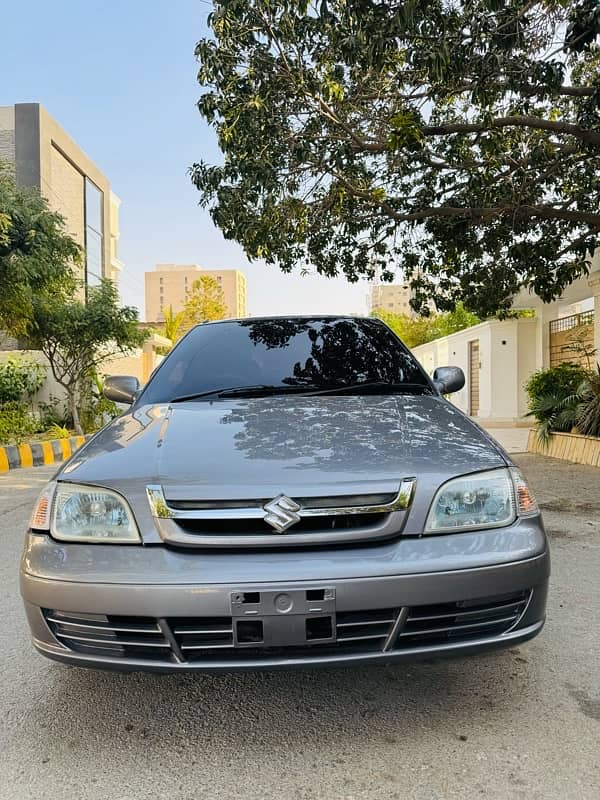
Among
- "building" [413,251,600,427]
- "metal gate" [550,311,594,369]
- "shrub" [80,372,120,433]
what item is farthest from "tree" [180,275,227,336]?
"metal gate" [550,311,594,369]

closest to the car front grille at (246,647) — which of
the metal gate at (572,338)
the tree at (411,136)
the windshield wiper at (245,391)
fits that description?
the windshield wiper at (245,391)

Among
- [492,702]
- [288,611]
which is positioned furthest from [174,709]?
[492,702]

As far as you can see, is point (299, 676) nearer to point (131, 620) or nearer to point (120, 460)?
point (131, 620)

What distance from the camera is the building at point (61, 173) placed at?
76.9 feet

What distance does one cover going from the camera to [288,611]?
5.85 feet

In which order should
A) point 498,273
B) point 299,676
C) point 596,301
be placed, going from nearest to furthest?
1. point 299,676
2. point 498,273
3. point 596,301

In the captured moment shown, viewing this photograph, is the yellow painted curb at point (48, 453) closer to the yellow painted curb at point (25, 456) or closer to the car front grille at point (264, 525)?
the yellow painted curb at point (25, 456)

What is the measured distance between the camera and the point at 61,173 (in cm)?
2666

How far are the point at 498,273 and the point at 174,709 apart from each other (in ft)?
30.2

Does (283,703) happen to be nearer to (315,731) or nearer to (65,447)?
(315,731)

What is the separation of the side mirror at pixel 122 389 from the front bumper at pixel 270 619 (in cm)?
153

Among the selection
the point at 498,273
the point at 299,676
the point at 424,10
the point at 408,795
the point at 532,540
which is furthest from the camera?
the point at 498,273

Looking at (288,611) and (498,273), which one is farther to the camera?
(498,273)

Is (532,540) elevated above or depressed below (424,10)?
below
